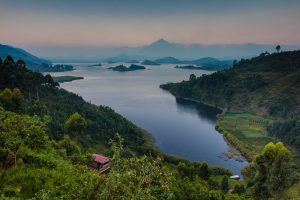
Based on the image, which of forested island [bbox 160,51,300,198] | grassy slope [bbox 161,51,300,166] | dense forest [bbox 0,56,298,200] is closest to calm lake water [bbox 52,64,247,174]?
forested island [bbox 160,51,300,198]

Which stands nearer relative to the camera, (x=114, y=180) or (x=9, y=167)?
(x=114, y=180)

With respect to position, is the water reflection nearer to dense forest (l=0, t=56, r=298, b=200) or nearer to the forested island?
the forested island

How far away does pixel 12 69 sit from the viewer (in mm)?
45531

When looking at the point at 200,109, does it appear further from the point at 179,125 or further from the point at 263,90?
the point at 179,125

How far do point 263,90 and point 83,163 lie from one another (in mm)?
77038

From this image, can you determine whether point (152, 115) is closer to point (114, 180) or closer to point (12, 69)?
point (12, 69)

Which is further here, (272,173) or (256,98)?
(256,98)

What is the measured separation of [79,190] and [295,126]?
55.8 meters

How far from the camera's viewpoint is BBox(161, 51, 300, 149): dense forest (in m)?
63.2

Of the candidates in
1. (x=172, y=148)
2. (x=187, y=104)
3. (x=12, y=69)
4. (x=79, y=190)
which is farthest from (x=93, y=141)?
(x=187, y=104)

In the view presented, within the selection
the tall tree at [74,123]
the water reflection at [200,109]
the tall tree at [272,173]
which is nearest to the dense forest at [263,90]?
the water reflection at [200,109]

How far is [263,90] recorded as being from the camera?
83625 millimetres

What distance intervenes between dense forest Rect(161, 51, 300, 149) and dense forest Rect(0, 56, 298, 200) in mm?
26417

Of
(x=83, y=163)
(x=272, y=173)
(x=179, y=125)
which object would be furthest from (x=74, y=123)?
(x=179, y=125)
